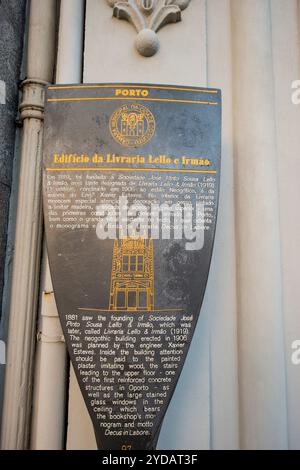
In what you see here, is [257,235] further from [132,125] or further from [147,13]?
[147,13]

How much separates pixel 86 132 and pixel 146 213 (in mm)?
522

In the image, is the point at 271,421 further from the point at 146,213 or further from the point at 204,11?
the point at 204,11

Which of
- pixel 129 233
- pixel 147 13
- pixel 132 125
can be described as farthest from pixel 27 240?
pixel 147 13

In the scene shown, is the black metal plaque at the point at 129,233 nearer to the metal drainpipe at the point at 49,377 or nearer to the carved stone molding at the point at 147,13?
the metal drainpipe at the point at 49,377

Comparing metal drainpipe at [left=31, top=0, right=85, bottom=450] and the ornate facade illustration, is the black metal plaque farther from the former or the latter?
metal drainpipe at [left=31, top=0, right=85, bottom=450]

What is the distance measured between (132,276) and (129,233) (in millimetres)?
214

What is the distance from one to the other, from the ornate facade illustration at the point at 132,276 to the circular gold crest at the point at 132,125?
512mm

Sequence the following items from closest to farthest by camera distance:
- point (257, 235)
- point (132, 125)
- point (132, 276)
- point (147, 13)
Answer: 1. point (132, 276)
2. point (132, 125)
3. point (257, 235)
4. point (147, 13)

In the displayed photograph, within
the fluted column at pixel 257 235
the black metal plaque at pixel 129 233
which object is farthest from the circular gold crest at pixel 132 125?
the fluted column at pixel 257 235

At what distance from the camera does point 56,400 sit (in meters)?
1.98

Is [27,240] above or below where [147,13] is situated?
below

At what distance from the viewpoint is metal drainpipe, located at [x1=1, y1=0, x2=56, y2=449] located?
6.68ft

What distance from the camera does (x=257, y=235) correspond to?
2.14 metres
